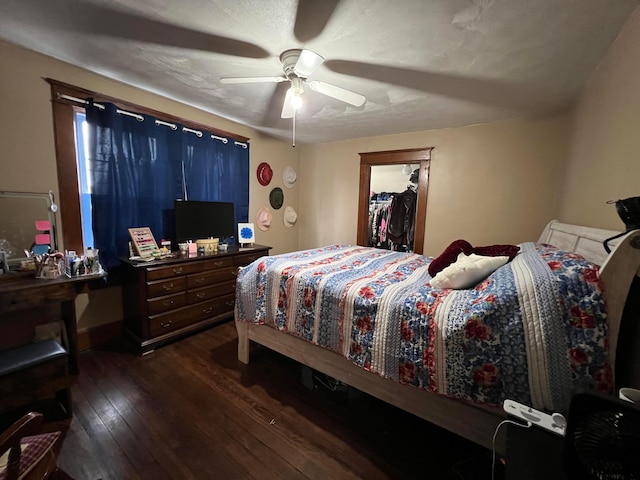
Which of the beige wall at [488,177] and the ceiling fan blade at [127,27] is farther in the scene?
the beige wall at [488,177]

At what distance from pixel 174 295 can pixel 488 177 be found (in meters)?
3.57

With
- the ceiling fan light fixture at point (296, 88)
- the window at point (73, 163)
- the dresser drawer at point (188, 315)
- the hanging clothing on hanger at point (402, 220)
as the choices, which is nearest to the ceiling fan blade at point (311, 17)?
the ceiling fan light fixture at point (296, 88)

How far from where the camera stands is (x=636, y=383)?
958 mm

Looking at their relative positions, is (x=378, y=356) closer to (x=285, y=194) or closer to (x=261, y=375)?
(x=261, y=375)

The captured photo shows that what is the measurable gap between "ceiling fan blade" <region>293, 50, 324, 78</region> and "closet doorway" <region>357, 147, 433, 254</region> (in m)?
2.02

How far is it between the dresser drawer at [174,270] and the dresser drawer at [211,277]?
0.23 ft

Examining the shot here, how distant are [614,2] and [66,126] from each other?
3.52m

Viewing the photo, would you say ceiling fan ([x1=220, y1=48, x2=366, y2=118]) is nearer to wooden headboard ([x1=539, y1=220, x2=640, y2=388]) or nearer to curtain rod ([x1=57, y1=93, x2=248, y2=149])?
curtain rod ([x1=57, y1=93, x2=248, y2=149])

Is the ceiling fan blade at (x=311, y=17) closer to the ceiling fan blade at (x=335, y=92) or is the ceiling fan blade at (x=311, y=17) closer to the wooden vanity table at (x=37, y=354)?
the ceiling fan blade at (x=335, y=92)

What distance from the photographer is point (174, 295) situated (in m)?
2.49

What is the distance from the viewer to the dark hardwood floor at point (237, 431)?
53.7 inches

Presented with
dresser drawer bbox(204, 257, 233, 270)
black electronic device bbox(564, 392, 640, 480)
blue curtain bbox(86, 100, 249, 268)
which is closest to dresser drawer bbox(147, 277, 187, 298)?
dresser drawer bbox(204, 257, 233, 270)

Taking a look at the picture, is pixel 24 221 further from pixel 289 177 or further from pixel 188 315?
pixel 289 177

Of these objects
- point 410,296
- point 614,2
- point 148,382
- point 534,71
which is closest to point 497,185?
point 534,71
